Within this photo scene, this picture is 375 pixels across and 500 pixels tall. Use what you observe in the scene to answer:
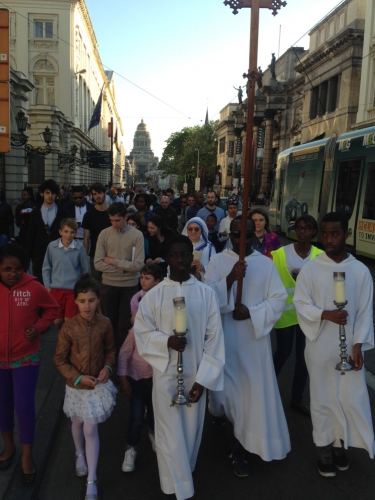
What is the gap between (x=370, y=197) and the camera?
12.8 metres

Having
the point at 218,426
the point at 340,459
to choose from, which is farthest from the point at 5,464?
the point at 340,459

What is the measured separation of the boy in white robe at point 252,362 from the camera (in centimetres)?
357

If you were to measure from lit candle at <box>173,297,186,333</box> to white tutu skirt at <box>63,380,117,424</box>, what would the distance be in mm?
975

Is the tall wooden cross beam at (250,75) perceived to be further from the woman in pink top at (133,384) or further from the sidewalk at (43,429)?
the sidewalk at (43,429)

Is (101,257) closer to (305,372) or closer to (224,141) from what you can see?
(305,372)

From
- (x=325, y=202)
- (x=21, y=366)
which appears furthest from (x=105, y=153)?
(x=21, y=366)

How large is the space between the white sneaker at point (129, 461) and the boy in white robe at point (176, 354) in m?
0.53

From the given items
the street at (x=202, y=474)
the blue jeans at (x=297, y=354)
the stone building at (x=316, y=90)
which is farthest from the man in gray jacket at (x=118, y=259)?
the stone building at (x=316, y=90)

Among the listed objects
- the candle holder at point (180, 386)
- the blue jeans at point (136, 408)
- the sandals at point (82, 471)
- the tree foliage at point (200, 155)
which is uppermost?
the tree foliage at point (200, 155)

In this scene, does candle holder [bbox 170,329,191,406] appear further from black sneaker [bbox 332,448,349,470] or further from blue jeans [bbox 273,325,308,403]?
blue jeans [bbox 273,325,308,403]

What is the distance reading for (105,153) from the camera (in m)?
34.3

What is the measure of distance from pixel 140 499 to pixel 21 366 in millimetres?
1225

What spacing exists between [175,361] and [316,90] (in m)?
36.2

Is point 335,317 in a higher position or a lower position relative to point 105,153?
lower
